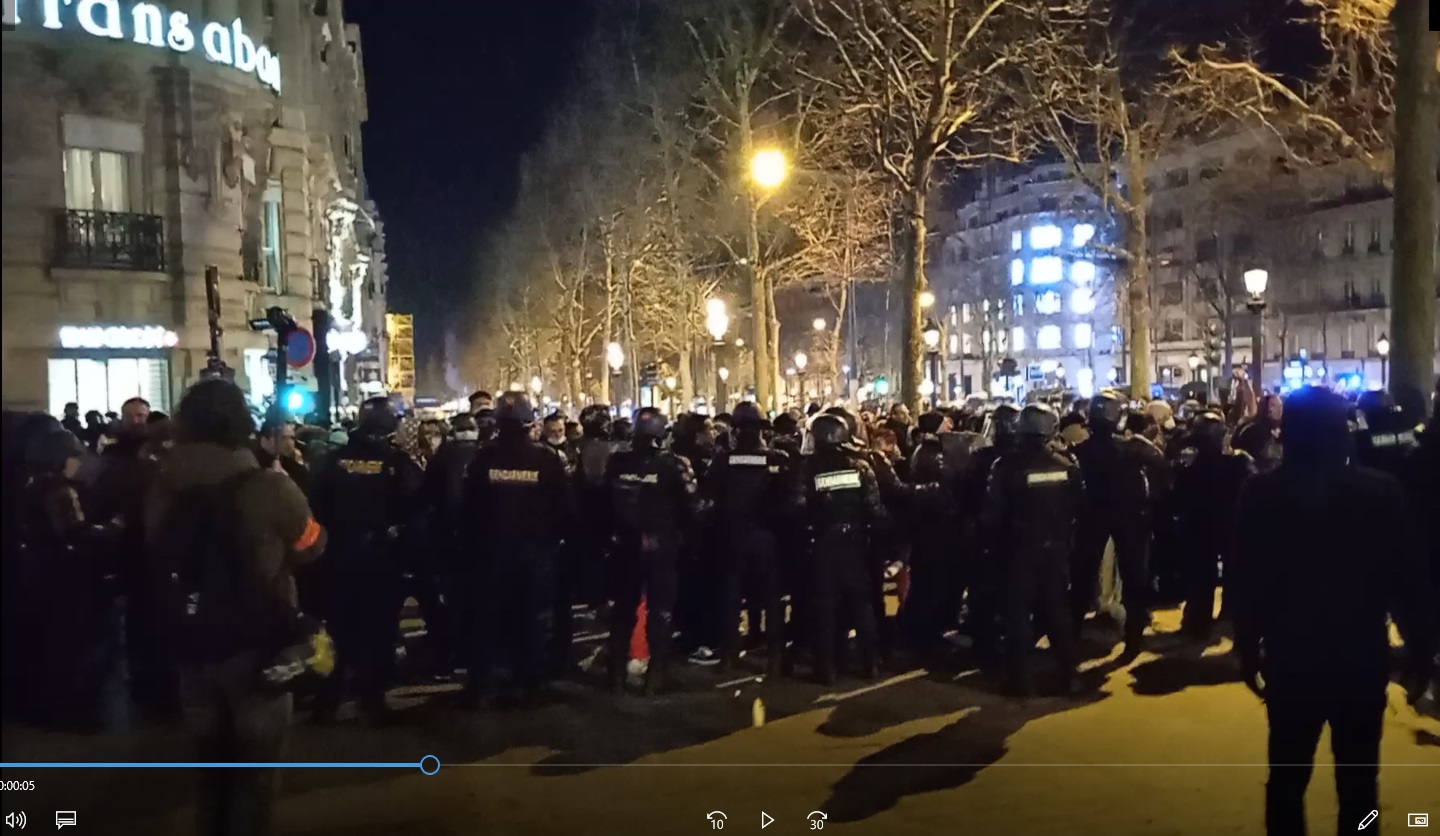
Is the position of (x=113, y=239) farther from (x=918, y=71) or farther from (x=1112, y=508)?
(x=1112, y=508)

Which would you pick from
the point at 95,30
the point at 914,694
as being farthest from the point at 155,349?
the point at 914,694

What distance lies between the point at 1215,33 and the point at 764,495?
18852 mm

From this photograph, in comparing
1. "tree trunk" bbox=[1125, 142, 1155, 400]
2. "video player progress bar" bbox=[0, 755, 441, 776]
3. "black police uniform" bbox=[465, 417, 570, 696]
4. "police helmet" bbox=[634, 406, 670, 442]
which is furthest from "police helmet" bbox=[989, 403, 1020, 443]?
"tree trunk" bbox=[1125, 142, 1155, 400]

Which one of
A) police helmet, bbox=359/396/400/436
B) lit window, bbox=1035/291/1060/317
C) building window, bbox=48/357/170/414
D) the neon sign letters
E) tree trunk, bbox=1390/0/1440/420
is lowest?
police helmet, bbox=359/396/400/436

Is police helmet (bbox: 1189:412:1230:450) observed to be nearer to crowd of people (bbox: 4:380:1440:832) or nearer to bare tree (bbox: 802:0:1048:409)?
crowd of people (bbox: 4:380:1440:832)

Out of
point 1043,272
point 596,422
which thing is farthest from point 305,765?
point 1043,272

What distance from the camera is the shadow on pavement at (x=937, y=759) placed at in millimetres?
6625

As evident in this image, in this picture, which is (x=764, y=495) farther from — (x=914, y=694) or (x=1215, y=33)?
(x=1215, y=33)

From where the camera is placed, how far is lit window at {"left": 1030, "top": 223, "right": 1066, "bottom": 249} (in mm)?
85312

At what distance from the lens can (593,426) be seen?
40.2 ft

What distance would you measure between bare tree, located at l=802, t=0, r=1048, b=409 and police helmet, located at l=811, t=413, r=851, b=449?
958 centimetres

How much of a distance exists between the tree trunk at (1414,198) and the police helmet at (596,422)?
Answer: 23.8 ft

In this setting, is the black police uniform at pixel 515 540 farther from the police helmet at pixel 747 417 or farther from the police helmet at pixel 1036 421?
the police helmet at pixel 1036 421

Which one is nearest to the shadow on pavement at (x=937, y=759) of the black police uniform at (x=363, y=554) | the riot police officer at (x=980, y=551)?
the riot police officer at (x=980, y=551)
